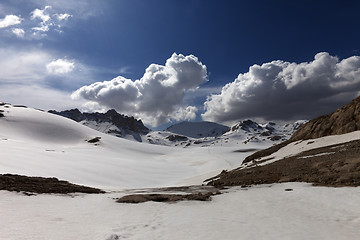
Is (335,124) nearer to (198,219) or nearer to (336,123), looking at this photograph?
(336,123)

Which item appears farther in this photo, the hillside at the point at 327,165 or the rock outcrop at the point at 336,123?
the rock outcrop at the point at 336,123

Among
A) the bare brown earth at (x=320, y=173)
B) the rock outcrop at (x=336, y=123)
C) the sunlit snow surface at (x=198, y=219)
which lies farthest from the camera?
the rock outcrop at (x=336, y=123)

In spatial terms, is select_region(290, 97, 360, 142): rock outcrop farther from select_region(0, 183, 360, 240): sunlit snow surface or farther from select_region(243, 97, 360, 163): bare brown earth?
select_region(0, 183, 360, 240): sunlit snow surface

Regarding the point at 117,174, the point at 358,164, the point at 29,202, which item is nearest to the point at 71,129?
the point at 117,174

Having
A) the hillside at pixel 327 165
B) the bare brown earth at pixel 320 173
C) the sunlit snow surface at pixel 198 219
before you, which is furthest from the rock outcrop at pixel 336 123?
the sunlit snow surface at pixel 198 219

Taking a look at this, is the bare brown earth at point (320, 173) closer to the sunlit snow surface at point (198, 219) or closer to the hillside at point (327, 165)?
the hillside at point (327, 165)

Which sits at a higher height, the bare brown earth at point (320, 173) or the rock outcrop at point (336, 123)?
the rock outcrop at point (336, 123)

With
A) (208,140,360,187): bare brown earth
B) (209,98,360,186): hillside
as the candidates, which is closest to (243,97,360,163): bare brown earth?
(209,98,360,186): hillside

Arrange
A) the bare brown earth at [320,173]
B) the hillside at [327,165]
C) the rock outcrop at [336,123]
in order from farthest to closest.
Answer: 1. the rock outcrop at [336,123]
2. the hillside at [327,165]
3. the bare brown earth at [320,173]

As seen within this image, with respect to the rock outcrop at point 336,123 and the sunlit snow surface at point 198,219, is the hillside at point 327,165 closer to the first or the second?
the rock outcrop at point 336,123

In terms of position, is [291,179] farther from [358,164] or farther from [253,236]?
[253,236]

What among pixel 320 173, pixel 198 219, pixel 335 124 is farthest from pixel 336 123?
pixel 198 219

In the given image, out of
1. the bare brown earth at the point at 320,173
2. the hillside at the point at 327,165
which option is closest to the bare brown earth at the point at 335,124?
the hillside at the point at 327,165

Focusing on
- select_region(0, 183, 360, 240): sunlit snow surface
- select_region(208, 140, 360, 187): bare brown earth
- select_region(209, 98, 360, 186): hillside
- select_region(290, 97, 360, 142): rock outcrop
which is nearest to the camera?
select_region(0, 183, 360, 240): sunlit snow surface
